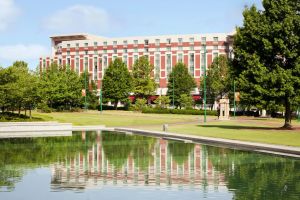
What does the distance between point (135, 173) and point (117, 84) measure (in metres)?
86.5

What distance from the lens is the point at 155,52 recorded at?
132 m

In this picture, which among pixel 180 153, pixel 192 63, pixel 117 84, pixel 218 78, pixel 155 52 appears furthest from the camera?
pixel 155 52

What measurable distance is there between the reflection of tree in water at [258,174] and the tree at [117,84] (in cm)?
7894

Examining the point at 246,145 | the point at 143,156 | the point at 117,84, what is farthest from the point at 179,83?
the point at 143,156

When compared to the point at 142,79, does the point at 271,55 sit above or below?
below

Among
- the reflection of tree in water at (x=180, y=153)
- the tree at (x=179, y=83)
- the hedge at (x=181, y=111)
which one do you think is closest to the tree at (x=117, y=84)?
the tree at (x=179, y=83)

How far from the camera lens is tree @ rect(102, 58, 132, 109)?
103 meters

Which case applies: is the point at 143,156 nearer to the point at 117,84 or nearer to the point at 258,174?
the point at 258,174

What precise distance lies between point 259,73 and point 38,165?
91.6 feet

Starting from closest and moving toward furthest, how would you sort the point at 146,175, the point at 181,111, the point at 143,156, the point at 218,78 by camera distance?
the point at 146,175, the point at 143,156, the point at 181,111, the point at 218,78

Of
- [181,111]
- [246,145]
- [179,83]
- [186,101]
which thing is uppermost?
[179,83]

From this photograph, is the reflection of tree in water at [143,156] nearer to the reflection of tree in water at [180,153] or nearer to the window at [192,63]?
the reflection of tree in water at [180,153]

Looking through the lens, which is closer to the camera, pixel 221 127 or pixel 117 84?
pixel 221 127

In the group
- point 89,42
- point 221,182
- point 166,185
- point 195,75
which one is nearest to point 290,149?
point 221,182
